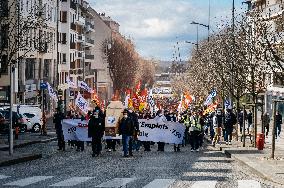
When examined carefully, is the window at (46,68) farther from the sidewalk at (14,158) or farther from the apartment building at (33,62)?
the sidewalk at (14,158)

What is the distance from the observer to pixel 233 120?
36.9 metres

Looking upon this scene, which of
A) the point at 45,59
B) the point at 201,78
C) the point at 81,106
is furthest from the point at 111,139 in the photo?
the point at 45,59

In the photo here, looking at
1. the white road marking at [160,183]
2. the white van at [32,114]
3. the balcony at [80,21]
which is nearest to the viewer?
the white road marking at [160,183]

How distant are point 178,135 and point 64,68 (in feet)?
214

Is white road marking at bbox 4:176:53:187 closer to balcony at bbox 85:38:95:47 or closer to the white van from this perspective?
the white van

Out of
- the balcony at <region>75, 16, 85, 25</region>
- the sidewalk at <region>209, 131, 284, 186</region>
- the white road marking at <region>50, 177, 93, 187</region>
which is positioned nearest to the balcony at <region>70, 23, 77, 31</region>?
the balcony at <region>75, 16, 85, 25</region>

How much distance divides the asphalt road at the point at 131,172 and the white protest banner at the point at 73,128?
494cm

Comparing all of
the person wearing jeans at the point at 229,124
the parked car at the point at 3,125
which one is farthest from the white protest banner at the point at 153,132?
the parked car at the point at 3,125

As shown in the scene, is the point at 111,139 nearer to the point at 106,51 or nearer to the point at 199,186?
the point at 199,186

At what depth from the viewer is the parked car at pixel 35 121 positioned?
5344 cm

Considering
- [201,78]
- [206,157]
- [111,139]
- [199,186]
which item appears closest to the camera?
[199,186]

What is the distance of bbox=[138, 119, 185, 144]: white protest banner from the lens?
3238 centimetres

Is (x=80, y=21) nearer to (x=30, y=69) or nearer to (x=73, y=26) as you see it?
(x=73, y=26)

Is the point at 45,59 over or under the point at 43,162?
over
